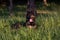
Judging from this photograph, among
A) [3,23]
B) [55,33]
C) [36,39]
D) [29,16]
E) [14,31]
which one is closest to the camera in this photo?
[36,39]

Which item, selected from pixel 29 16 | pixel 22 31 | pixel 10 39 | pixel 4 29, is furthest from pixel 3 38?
pixel 29 16

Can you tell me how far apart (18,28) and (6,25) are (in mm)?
1115

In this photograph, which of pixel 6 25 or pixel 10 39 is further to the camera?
pixel 6 25

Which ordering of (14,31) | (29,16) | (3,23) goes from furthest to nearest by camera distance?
1. (3,23)
2. (29,16)
3. (14,31)

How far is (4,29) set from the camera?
11250mm

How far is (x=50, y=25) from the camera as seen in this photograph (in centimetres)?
1166

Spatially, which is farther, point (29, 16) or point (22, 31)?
point (29, 16)

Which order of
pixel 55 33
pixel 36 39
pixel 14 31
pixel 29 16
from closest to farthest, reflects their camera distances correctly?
pixel 36 39 → pixel 55 33 → pixel 14 31 → pixel 29 16

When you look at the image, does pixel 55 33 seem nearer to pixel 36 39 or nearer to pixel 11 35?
pixel 36 39

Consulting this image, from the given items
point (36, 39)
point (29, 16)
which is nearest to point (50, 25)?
point (29, 16)

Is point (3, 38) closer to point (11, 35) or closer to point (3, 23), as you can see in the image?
point (11, 35)

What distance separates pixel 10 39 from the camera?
9281mm

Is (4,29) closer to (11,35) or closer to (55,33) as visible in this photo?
(11,35)

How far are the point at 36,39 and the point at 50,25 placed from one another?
2.78m
